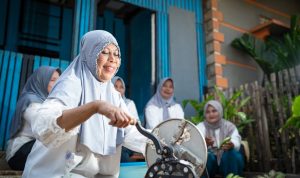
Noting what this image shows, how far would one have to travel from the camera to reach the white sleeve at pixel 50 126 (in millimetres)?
1294

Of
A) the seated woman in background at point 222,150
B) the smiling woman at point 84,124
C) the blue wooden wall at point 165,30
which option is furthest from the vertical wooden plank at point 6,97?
the seated woman in background at point 222,150

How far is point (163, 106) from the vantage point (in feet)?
15.3

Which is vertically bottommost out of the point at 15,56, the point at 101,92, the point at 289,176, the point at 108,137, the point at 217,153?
the point at 289,176

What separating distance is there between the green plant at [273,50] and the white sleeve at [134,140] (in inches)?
197

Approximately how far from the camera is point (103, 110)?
1.20m

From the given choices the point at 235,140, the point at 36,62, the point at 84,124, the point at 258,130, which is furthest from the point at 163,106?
the point at 84,124

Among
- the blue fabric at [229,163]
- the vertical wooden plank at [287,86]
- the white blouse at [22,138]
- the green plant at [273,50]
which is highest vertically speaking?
the green plant at [273,50]

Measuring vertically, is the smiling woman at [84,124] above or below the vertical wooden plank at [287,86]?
below

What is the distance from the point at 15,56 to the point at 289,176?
4.29 meters

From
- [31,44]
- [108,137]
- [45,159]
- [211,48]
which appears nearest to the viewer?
[45,159]

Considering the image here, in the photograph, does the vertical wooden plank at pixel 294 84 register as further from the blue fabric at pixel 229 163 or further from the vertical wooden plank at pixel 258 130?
the blue fabric at pixel 229 163

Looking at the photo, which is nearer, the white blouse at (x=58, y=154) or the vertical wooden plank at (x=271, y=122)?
the white blouse at (x=58, y=154)

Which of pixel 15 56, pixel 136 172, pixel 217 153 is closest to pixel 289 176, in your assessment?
pixel 217 153

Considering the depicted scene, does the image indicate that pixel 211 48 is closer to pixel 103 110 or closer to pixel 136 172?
pixel 136 172
